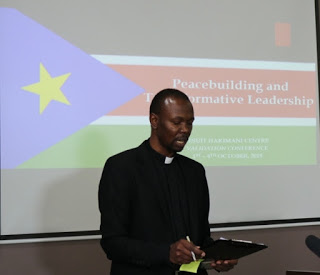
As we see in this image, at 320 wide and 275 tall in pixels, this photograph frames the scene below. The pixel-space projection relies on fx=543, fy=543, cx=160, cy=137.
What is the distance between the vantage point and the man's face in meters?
2.49

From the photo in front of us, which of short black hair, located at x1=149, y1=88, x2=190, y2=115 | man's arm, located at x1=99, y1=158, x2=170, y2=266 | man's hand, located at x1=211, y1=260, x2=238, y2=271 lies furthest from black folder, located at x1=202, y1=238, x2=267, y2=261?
short black hair, located at x1=149, y1=88, x2=190, y2=115

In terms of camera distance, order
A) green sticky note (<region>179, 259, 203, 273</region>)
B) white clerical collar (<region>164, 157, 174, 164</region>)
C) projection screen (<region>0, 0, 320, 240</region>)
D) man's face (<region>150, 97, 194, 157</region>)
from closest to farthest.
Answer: green sticky note (<region>179, 259, 203, 273</region>) → man's face (<region>150, 97, 194, 157</region>) → white clerical collar (<region>164, 157, 174, 164</region>) → projection screen (<region>0, 0, 320, 240</region>)

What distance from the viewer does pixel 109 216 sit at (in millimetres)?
2414

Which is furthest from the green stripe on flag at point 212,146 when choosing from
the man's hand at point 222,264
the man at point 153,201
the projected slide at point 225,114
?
the man's hand at point 222,264

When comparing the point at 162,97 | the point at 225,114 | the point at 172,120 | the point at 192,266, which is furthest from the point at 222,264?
the point at 225,114

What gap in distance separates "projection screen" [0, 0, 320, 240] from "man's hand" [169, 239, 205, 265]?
1505 millimetres

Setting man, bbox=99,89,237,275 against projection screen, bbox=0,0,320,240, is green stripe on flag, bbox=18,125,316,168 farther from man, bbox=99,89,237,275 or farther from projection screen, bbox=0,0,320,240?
man, bbox=99,89,237,275

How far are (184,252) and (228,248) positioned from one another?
181 millimetres

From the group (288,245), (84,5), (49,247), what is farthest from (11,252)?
(288,245)

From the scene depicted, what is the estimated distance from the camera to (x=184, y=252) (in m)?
2.21

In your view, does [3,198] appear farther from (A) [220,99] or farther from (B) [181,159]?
(A) [220,99]

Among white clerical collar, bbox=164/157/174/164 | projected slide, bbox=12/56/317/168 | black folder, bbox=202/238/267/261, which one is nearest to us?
black folder, bbox=202/238/267/261

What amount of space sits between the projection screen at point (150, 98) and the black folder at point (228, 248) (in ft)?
4.99

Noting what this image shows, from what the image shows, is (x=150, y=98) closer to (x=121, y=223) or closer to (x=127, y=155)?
(x=127, y=155)
